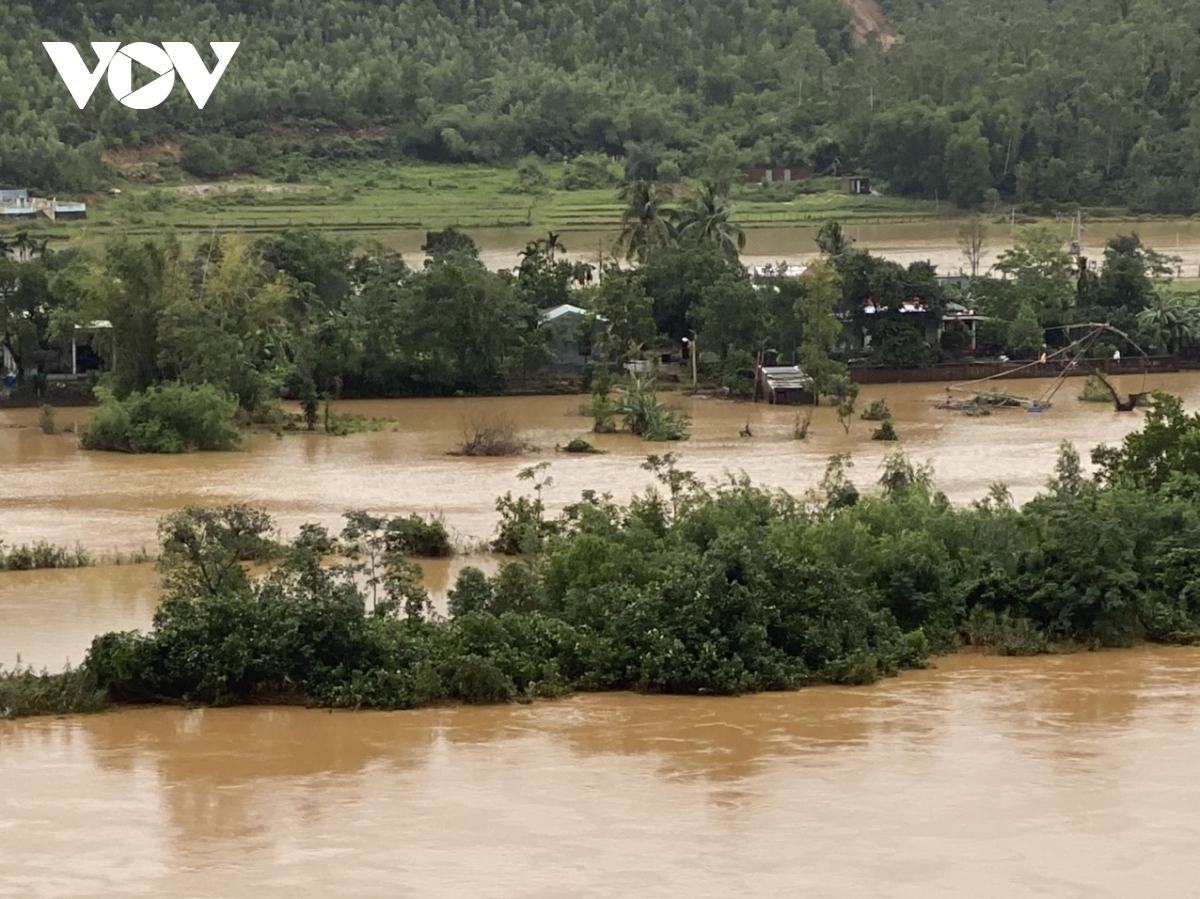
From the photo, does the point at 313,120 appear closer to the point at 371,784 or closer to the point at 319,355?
the point at 319,355

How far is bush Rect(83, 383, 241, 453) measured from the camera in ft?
86.8

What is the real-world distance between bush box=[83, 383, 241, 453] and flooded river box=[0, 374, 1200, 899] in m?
8.92

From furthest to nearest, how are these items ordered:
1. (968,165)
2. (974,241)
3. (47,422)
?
(968,165) < (974,241) < (47,422)

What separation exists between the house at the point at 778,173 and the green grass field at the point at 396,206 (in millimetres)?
1507

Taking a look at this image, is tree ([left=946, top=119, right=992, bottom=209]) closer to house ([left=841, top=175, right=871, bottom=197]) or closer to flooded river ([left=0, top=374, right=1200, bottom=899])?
house ([left=841, top=175, right=871, bottom=197])

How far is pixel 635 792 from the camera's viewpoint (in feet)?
41.4

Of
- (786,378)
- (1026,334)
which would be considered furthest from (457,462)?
A: (1026,334)

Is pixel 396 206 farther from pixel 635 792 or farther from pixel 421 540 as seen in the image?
pixel 635 792

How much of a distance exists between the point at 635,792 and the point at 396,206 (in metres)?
42.2

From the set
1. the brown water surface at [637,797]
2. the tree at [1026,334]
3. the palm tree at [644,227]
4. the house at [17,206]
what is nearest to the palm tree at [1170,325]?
the tree at [1026,334]

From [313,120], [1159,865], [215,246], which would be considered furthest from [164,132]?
[1159,865]

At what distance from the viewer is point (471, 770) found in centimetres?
1297

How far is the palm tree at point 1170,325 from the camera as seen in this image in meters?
34.0

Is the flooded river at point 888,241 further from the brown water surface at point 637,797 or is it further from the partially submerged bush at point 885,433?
the brown water surface at point 637,797
